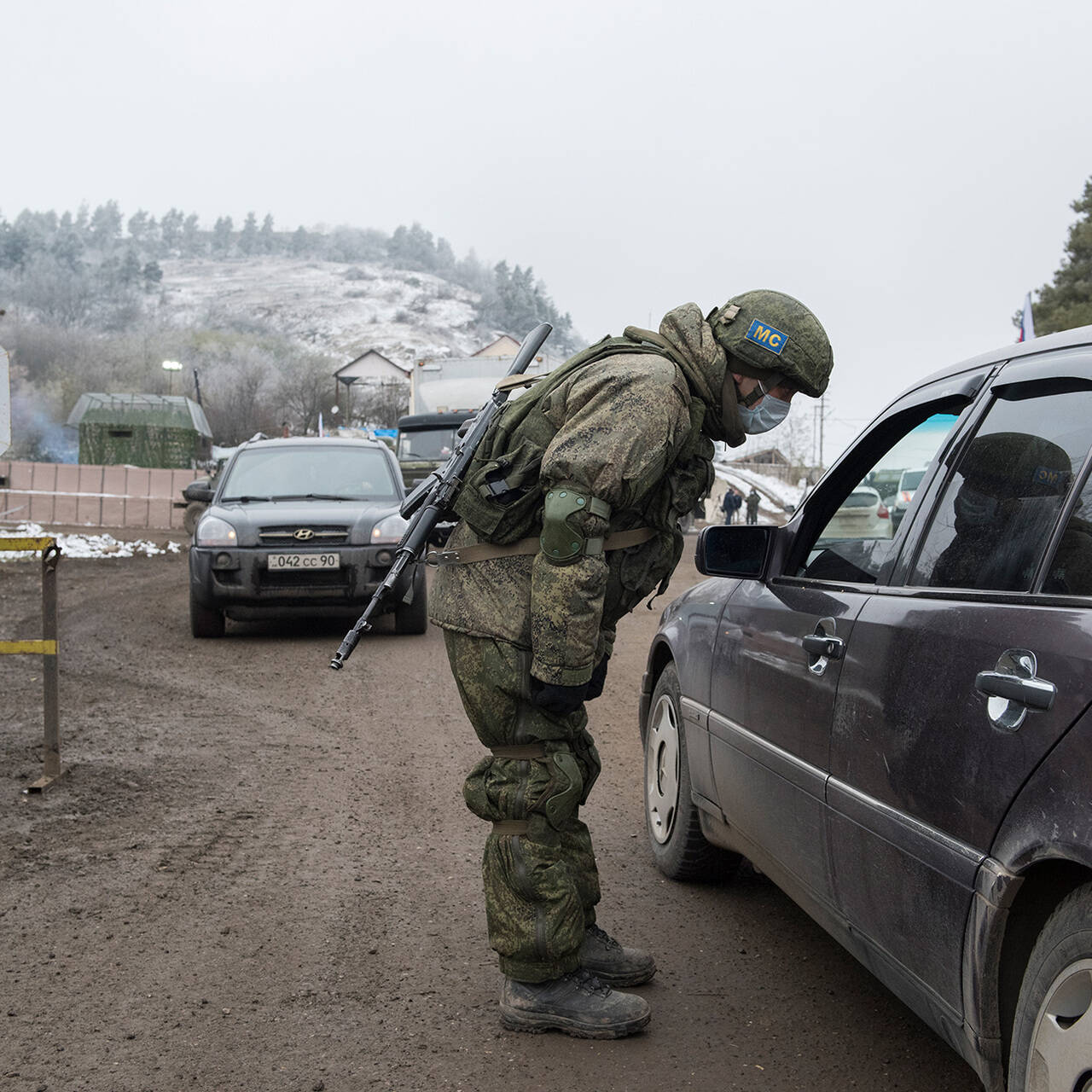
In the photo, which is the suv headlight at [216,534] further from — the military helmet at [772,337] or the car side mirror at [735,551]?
the military helmet at [772,337]

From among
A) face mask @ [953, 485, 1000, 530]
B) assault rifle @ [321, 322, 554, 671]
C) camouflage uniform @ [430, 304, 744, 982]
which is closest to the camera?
face mask @ [953, 485, 1000, 530]

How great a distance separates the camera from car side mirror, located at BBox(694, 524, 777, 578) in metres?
3.37

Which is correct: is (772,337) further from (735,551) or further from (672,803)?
(672,803)

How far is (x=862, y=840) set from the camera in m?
2.47

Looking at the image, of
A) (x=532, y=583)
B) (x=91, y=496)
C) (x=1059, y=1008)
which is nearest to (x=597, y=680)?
(x=532, y=583)

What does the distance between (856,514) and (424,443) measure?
18.1 meters

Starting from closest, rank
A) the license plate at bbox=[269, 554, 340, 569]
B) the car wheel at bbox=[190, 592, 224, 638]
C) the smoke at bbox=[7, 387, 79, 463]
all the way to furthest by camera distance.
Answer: the license plate at bbox=[269, 554, 340, 569] < the car wheel at bbox=[190, 592, 224, 638] < the smoke at bbox=[7, 387, 79, 463]

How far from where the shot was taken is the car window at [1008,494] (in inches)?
84.4

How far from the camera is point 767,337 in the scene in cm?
295

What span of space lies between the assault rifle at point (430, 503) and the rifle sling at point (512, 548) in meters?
0.13

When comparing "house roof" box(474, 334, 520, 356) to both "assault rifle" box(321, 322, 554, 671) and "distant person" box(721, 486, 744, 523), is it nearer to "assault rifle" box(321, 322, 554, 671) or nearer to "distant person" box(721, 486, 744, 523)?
"distant person" box(721, 486, 744, 523)

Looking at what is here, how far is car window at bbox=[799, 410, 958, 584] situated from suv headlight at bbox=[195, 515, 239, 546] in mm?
7094

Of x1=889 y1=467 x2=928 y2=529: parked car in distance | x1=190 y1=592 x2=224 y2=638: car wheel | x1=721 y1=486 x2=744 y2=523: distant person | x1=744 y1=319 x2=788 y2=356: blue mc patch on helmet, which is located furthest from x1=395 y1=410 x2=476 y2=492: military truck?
x1=721 y1=486 x2=744 y2=523: distant person

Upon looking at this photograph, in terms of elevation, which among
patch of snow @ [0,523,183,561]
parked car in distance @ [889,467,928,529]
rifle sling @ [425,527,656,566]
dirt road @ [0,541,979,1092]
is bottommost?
patch of snow @ [0,523,183,561]
